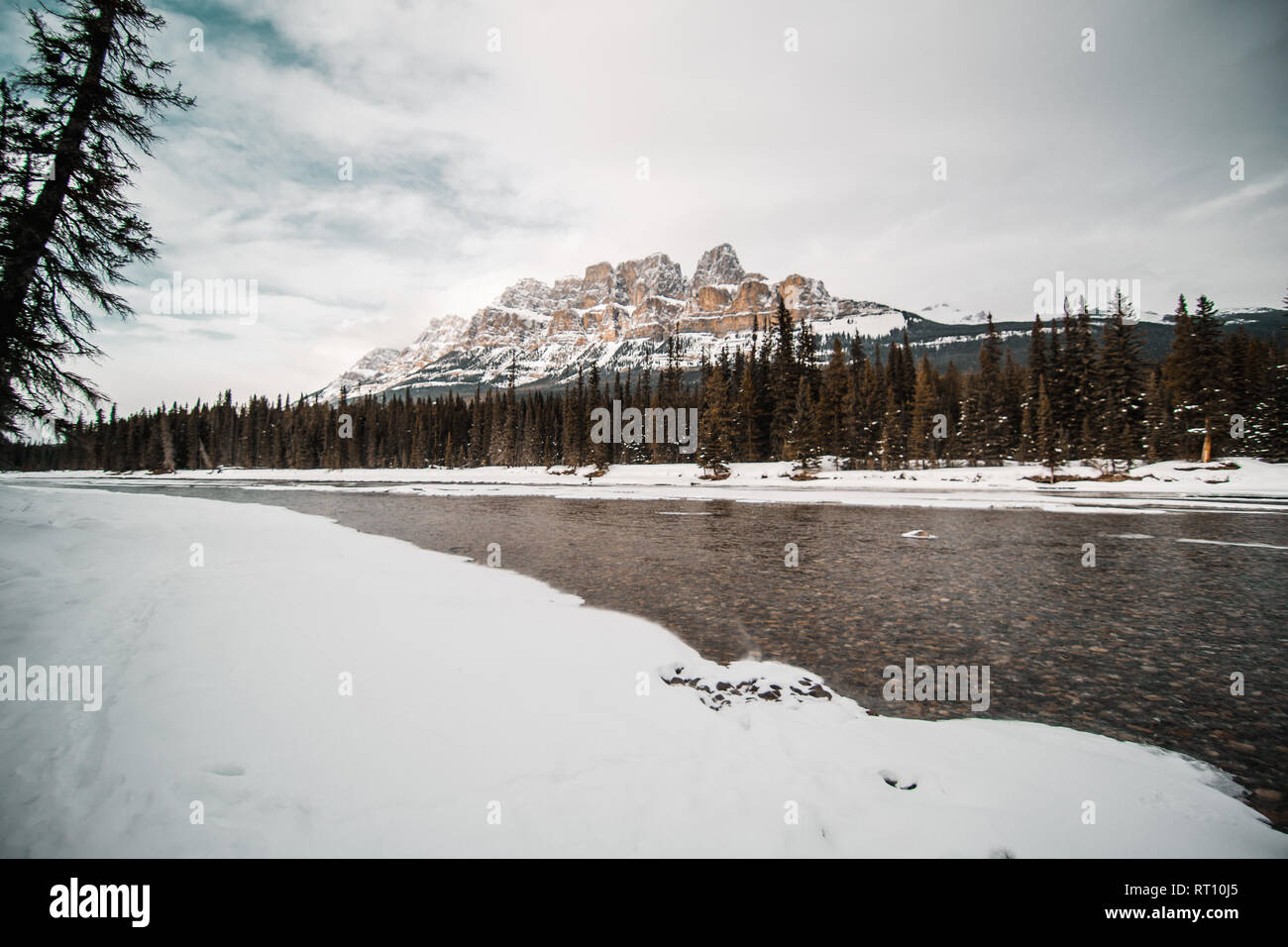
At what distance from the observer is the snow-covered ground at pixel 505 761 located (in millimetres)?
3219

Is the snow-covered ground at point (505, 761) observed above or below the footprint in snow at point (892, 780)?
above

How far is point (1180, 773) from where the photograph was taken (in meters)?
4.10

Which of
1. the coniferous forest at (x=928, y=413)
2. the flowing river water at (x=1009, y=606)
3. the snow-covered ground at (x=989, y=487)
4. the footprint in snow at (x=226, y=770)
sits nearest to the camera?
the footprint in snow at (x=226, y=770)

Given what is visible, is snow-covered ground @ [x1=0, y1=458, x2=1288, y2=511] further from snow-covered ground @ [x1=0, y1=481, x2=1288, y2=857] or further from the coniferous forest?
snow-covered ground @ [x1=0, y1=481, x2=1288, y2=857]

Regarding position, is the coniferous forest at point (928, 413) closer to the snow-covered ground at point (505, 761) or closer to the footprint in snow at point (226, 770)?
the snow-covered ground at point (505, 761)

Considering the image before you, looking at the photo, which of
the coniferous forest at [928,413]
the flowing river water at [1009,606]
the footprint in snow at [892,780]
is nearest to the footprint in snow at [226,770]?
the footprint in snow at [892,780]

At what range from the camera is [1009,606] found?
9.48m

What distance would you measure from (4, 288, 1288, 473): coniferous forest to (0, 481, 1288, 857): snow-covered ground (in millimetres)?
14682

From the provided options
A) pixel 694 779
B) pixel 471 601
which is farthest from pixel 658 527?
pixel 694 779

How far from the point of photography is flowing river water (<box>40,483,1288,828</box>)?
17.7 feet

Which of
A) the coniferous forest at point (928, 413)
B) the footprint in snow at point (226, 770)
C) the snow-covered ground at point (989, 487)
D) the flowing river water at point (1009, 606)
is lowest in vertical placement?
the flowing river water at point (1009, 606)

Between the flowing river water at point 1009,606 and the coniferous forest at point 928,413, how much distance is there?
1682cm

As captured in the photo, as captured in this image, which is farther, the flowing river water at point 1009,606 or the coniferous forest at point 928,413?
the coniferous forest at point 928,413

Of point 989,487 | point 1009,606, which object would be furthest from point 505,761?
point 989,487
